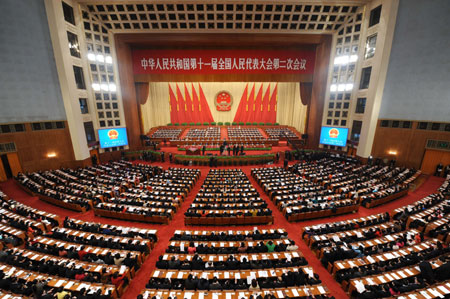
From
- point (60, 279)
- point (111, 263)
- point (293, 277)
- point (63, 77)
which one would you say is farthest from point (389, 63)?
point (63, 77)

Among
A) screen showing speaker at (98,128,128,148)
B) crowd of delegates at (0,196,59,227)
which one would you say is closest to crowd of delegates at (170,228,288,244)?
crowd of delegates at (0,196,59,227)

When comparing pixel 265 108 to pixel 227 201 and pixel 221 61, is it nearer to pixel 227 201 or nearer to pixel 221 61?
pixel 221 61

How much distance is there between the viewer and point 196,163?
23.8 meters

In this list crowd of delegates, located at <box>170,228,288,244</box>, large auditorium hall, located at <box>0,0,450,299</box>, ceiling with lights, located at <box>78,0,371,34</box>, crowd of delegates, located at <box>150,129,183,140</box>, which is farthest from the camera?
crowd of delegates, located at <box>150,129,183,140</box>

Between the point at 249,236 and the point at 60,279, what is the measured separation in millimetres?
7552

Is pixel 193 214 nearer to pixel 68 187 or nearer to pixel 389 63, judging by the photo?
pixel 68 187

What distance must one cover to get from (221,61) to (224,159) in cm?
1292

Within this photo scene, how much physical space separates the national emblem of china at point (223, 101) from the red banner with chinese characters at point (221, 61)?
18.5 metres

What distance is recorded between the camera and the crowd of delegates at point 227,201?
464 inches

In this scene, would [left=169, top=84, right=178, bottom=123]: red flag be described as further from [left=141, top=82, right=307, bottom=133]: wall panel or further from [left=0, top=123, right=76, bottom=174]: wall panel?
[left=0, top=123, right=76, bottom=174]: wall panel

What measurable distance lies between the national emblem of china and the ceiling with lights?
20369mm

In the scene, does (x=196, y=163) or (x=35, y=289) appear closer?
(x=35, y=289)

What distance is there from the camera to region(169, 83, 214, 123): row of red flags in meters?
42.5

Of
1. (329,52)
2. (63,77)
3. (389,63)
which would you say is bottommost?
(63,77)
